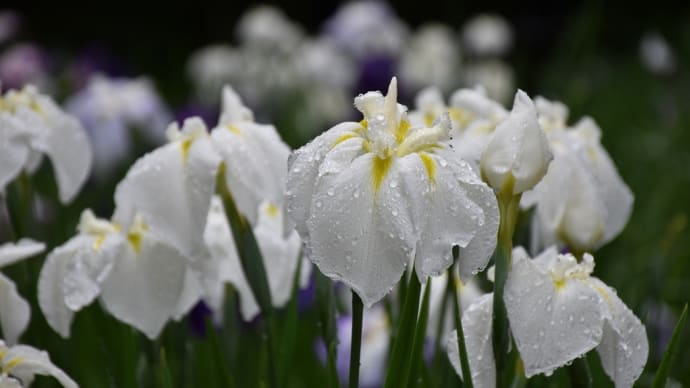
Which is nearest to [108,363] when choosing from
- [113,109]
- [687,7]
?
[113,109]

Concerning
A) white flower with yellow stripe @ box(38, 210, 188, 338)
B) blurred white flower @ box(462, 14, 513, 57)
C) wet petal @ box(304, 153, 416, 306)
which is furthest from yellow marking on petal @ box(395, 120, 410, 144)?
blurred white flower @ box(462, 14, 513, 57)

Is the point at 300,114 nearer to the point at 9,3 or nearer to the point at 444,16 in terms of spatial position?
the point at 444,16

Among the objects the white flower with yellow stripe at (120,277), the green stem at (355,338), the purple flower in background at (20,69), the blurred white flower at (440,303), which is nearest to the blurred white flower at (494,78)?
the purple flower in background at (20,69)

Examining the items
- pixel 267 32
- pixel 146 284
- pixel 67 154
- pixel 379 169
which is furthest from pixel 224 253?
pixel 267 32

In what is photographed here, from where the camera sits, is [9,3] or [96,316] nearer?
[96,316]

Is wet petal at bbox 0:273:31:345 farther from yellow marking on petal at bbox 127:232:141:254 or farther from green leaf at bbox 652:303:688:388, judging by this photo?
green leaf at bbox 652:303:688:388

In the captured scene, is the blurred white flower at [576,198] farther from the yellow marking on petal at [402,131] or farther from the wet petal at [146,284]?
the wet petal at [146,284]

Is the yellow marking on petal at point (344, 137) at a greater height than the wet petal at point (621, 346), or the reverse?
the yellow marking on petal at point (344, 137)
